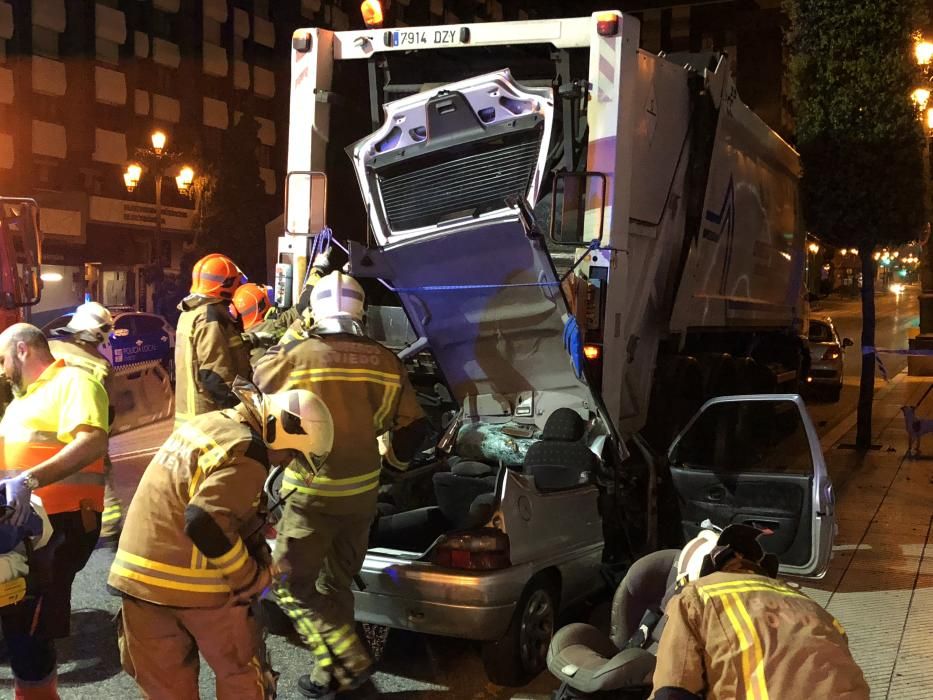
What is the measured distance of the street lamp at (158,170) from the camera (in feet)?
69.6

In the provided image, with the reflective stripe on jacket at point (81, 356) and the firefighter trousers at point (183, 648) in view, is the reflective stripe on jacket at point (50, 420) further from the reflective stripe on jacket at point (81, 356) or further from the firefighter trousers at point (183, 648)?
the firefighter trousers at point (183, 648)

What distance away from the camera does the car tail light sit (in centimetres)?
382

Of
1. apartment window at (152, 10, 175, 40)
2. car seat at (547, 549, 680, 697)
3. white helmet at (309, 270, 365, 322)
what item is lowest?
car seat at (547, 549, 680, 697)

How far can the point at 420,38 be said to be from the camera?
576 centimetres

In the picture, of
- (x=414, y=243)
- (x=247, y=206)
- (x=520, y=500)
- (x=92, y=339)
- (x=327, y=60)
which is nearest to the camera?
(x=520, y=500)

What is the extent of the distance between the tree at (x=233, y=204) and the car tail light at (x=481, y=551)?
23361mm

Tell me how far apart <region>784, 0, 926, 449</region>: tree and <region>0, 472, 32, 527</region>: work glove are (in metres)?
7.84

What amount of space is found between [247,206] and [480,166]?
2232 cm

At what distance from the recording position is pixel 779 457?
8805mm

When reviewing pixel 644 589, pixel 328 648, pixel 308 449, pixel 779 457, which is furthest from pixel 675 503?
pixel 779 457

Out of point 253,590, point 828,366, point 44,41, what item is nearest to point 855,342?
point 828,366

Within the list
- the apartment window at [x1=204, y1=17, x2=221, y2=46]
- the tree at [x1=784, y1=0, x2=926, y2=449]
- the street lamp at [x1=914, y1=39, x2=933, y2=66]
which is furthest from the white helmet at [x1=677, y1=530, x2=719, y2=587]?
the apartment window at [x1=204, y1=17, x2=221, y2=46]

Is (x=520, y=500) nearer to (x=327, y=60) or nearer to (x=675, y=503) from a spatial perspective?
(x=675, y=503)

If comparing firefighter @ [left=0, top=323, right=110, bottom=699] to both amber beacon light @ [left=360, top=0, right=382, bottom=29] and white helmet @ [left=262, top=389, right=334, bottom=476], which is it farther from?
amber beacon light @ [left=360, top=0, right=382, bottom=29]
